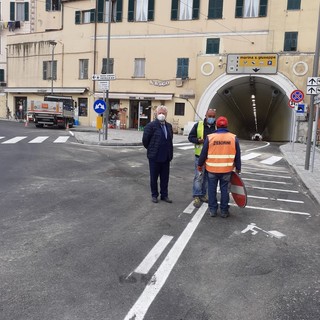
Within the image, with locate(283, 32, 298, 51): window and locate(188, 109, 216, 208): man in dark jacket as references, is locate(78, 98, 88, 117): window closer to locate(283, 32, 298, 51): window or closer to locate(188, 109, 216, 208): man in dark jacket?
locate(283, 32, 298, 51): window

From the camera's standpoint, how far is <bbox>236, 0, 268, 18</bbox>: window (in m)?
27.5

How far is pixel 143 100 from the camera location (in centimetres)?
3203

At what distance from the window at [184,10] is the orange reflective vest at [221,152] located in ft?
84.1

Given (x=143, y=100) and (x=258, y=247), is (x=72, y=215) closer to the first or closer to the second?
(x=258, y=247)

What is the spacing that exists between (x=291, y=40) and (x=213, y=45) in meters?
5.69

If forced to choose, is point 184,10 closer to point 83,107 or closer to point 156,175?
point 83,107

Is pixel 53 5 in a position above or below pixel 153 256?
above

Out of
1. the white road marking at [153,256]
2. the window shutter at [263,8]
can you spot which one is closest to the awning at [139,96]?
the window shutter at [263,8]

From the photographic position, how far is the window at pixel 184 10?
2956 cm

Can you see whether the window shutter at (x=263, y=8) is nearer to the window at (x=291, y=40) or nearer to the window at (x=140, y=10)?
the window at (x=291, y=40)

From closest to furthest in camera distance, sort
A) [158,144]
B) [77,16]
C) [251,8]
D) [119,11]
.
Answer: [158,144]
[251,8]
[119,11]
[77,16]

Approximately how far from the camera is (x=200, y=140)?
712cm

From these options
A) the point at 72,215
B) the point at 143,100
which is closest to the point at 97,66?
the point at 143,100

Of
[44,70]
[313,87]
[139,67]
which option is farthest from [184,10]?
[313,87]
